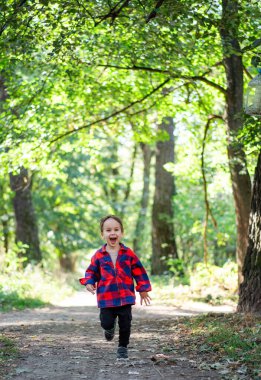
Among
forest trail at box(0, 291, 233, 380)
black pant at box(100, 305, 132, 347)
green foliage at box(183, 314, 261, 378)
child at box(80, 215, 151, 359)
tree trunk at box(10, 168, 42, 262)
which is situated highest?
tree trunk at box(10, 168, 42, 262)

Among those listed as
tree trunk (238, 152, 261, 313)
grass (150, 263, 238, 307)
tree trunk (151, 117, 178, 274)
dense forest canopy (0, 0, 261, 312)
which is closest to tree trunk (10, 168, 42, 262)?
dense forest canopy (0, 0, 261, 312)

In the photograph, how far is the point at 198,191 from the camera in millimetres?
25891

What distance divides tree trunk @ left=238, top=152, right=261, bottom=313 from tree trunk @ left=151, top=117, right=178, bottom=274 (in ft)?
43.2

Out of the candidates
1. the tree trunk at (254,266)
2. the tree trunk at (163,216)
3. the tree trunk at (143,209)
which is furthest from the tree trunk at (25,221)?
the tree trunk at (254,266)

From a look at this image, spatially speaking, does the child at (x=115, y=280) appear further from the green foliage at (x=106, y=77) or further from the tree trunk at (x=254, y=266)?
the green foliage at (x=106, y=77)

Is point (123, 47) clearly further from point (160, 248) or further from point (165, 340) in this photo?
point (160, 248)

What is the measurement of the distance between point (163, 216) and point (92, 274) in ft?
53.2

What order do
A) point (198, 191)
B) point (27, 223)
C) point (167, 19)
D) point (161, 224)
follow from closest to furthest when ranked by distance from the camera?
point (167, 19)
point (27, 223)
point (161, 224)
point (198, 191)

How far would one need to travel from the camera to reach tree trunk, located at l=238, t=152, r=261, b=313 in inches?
385

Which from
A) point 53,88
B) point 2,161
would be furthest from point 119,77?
point 2,161

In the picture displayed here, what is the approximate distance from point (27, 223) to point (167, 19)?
12.5 metres

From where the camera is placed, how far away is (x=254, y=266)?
9852 millimetres

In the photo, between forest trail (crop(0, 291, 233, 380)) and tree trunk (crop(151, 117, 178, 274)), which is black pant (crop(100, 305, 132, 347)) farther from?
tree trunk (crop(151, 117, 178, 274))

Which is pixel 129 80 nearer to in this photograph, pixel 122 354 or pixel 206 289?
pixel 206 289
